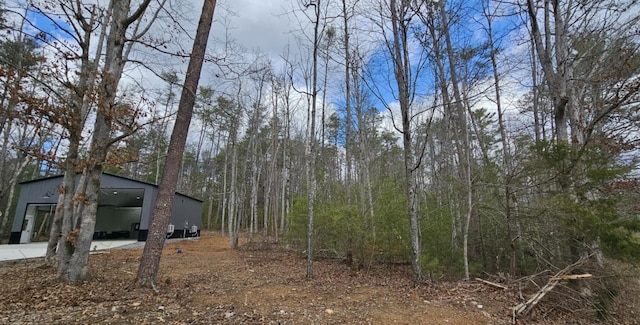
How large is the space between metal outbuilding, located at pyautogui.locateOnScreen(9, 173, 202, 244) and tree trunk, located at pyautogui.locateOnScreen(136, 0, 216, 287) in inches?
249

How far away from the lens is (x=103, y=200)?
18.3 metres

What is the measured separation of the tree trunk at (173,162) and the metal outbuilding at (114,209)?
633 cm

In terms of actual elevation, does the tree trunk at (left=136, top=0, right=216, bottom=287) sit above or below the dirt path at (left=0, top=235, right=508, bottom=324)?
above

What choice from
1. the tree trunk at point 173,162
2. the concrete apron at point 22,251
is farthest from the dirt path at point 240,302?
the concrete apron at point 22,251

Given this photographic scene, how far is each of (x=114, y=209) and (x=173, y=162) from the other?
21194mm

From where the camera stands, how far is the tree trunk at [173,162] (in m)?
4.63

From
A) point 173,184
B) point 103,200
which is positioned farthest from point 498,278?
point 103,200

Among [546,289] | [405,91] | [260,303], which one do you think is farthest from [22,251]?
[546,289]

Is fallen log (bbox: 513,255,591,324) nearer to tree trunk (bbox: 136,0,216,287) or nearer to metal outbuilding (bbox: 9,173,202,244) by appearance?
tree trunk (bbox: 136,0,216,287)

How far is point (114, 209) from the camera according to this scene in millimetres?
21359

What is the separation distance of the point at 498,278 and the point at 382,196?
10.4ft

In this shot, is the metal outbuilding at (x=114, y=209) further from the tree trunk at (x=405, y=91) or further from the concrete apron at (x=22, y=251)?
the tree trunk at (x=405, y=91)

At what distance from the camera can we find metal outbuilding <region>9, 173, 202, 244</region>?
46.7 feet

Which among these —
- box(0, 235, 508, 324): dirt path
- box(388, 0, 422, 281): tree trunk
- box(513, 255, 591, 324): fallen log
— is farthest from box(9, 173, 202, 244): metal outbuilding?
box(513, 255, 591, 324): fallen log
